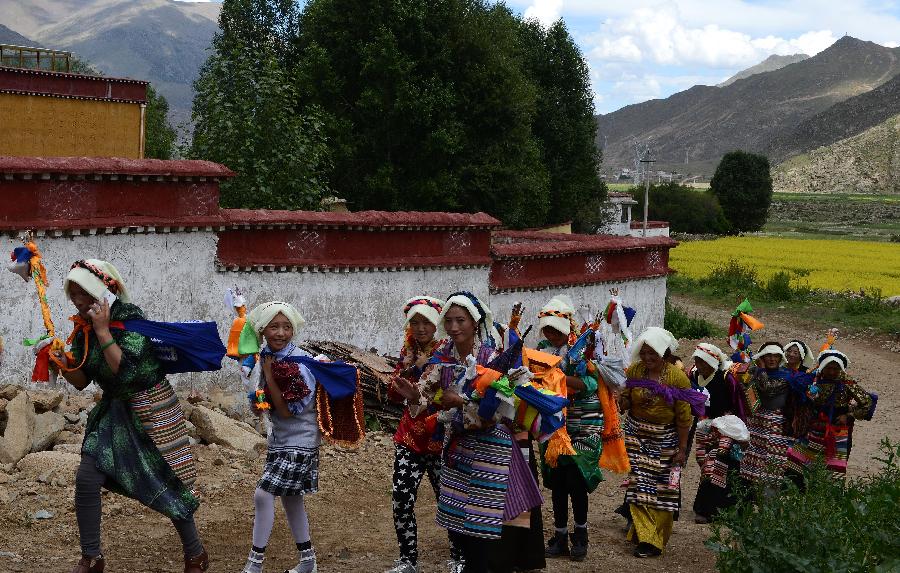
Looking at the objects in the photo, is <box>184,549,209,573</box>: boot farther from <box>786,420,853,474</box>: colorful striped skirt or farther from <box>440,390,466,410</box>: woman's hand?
<box>786,420,853,474</box>: colorful striped skirt

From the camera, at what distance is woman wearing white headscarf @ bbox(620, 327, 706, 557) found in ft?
25.0

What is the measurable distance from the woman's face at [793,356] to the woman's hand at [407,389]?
15.5 feet

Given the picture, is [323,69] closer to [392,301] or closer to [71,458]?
[392,301]

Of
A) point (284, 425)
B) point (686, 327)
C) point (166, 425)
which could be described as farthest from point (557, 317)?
point (686, 327)

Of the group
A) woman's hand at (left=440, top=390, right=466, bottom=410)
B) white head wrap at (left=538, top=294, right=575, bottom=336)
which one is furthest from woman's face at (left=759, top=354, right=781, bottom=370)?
woman's hand at (left=440, top=390, right=466, bottom=410)

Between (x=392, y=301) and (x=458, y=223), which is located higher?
(x=458, y=223)

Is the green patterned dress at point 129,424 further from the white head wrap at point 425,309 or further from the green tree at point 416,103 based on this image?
the green tree at point 416,103

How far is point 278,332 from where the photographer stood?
5.95 m

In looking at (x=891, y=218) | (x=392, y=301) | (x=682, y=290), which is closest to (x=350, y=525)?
(x=392, y=301)

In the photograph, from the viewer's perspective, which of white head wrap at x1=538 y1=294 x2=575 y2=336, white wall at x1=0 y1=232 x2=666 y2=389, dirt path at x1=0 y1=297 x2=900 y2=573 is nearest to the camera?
dirt path at x1=0 y1=297 x2=900 y2=573

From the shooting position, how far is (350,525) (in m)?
8.14

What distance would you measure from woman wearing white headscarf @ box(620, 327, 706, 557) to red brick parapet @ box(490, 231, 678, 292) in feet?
23.9

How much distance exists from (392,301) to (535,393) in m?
7.86

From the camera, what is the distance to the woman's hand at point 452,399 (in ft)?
18.5
